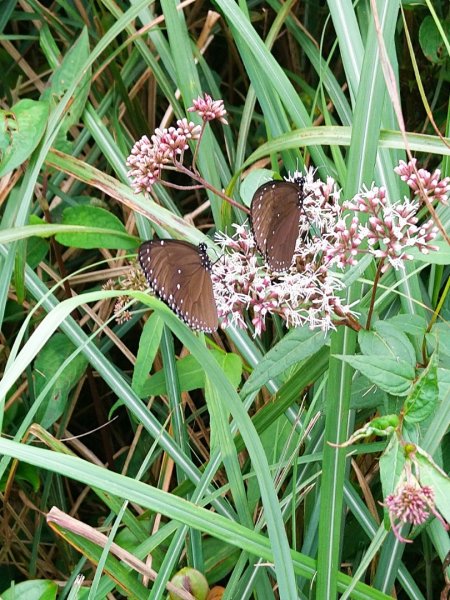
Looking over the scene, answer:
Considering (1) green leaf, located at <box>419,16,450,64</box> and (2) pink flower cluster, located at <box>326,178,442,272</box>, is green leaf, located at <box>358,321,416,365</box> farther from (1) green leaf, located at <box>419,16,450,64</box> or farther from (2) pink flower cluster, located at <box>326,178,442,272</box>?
(1) green leaf, located at <box>419,16,450,64</box>

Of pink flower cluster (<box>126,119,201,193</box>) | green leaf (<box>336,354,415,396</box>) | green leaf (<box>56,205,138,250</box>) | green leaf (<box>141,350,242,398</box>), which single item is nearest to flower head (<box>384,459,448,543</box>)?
green leaf (<box>336,354,415,396</box>)

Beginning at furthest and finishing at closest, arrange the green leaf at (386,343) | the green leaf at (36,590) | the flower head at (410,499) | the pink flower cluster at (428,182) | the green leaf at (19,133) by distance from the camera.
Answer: the green leaf at (19,133), the green leaf at (36,590), the pink flower cluster at (428,182), the green leaf at (386,343), the flower head at (410,499)

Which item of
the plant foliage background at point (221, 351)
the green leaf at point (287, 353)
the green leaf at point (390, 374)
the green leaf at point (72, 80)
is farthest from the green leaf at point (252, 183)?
the green leaf at point (72, 80)

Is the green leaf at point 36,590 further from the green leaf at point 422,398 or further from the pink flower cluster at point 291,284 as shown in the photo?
the green leaf at point 422,398

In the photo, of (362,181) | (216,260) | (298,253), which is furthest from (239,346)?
(362,181)

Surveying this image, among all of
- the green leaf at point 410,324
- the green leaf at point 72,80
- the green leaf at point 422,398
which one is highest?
the green leaf at point 72,80

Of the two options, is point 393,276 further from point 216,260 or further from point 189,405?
point 189,405

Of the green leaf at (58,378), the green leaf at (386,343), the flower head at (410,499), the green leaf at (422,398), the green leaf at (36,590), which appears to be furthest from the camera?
the green leaf at (58,378)
